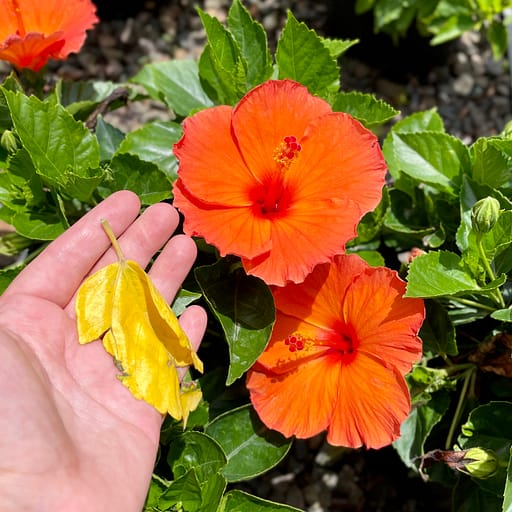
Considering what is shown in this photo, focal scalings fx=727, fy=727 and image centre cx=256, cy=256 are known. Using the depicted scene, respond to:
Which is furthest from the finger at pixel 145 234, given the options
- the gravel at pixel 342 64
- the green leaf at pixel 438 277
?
the gravel at pixel 342 64

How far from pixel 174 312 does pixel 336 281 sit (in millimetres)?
295

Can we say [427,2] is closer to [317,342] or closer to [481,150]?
[481,150]

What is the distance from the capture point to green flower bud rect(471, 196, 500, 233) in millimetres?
1159

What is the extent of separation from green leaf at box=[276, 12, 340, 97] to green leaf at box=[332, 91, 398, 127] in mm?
32

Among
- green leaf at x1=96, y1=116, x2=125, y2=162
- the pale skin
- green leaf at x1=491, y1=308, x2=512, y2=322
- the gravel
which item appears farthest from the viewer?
the gravel

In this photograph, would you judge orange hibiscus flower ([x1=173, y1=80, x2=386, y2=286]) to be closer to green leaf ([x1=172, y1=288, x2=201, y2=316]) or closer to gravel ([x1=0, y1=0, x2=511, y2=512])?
green leaf ([x1=172, y1=288, x2=201, y2=316])

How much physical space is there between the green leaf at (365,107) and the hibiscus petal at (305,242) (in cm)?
28

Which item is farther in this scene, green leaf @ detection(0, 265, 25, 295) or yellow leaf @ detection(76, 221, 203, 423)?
green leaf @ detection(0, 265, 25, 295)

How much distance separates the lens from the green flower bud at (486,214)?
116 centimetres

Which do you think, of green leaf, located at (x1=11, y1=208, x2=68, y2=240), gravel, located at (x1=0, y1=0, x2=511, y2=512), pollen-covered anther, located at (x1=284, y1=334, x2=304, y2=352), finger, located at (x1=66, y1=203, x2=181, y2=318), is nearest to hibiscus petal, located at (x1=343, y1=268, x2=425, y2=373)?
pollen-covered anther, located at (x1=284, y1=334, x2=304, y2=352)

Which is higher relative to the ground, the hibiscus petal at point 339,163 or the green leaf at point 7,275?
the hibiscus petal at point 339,163

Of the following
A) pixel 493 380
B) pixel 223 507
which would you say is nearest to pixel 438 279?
pixel 493 380

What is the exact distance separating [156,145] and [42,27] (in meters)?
0.33

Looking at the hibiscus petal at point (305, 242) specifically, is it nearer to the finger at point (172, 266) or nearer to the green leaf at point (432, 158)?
the finger at point (172, 266)
